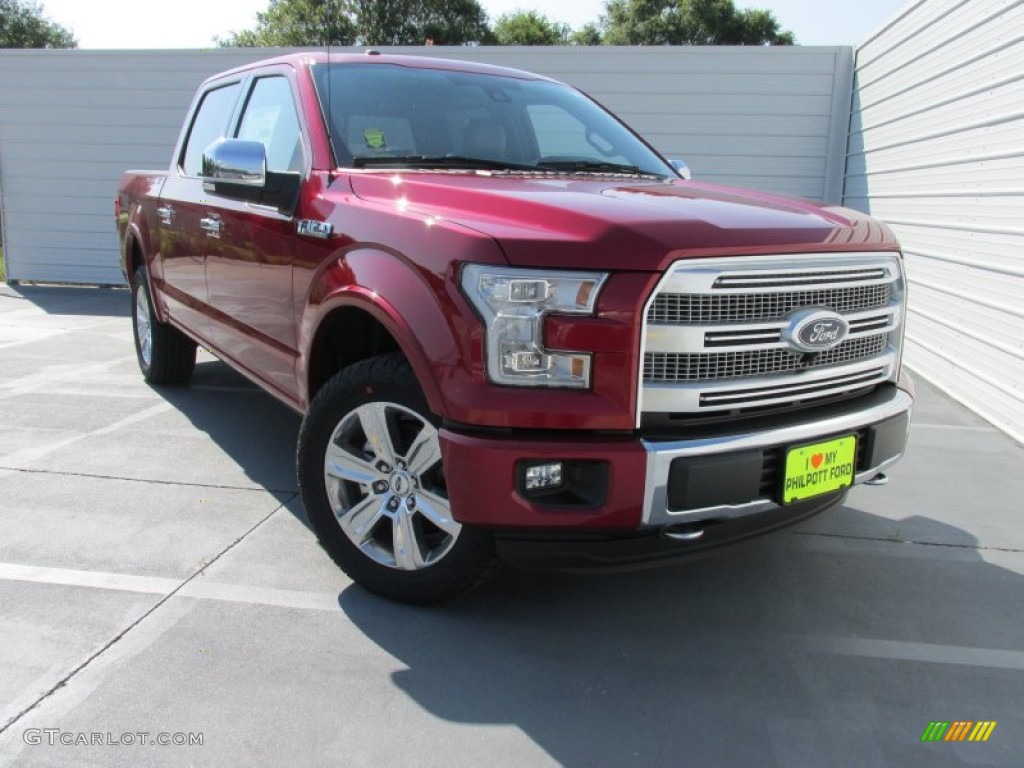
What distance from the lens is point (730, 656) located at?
9.03 ft

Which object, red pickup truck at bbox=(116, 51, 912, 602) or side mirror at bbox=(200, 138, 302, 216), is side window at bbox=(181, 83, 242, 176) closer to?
red pickup truck at bbox=(116, 51, 912, 602)

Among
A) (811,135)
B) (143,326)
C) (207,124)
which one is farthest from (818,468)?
(811,135)

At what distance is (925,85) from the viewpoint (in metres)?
7.19

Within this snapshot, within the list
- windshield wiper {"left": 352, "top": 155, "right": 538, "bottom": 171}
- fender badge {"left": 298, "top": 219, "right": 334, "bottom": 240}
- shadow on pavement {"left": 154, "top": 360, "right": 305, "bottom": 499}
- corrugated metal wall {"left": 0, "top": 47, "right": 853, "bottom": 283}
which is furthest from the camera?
corrugated metal wall {"left": 0, "top": 47, "right": 853, "bottom": 283}

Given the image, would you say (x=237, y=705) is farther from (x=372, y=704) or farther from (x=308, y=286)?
(x=308, y=286)

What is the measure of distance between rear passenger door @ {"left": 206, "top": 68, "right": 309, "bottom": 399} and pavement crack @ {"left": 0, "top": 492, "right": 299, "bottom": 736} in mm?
587

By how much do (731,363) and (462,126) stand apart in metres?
1.76

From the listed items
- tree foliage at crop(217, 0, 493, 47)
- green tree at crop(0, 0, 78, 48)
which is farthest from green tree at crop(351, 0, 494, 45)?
green tree at crop(0, 0, 78, 48)

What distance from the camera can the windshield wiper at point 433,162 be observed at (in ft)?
10.8

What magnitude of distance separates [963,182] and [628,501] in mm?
5306

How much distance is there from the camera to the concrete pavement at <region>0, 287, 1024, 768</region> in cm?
229

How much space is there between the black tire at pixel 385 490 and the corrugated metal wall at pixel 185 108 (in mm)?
7870

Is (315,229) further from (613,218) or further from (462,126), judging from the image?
(613,218)

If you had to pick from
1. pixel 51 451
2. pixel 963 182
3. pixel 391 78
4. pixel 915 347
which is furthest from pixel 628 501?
pixel 915 347
